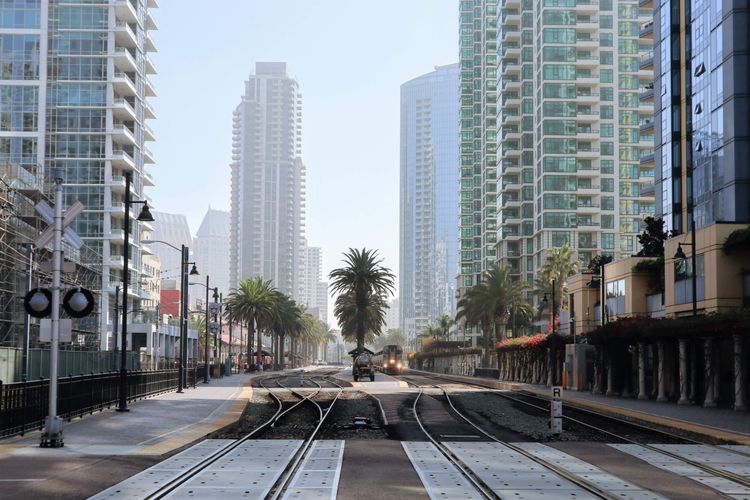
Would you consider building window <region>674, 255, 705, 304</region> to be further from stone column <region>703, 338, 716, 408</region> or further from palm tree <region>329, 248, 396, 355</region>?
palm tree <region>329, 248, 396, 355</region>

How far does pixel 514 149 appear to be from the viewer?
15000cm

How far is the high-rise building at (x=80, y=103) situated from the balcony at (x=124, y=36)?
0.37ft

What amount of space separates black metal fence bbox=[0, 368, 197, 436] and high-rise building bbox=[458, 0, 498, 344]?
433 feet

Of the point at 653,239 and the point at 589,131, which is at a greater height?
the point at 589,131

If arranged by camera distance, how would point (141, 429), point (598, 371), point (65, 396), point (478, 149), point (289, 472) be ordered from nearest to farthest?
1. point (289, 472)
2. point (141, 429)
3. point (65, 396)
4. point (598, 371)
5. point (478, 149)

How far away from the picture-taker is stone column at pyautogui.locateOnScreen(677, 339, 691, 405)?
Result: 44.9 meters

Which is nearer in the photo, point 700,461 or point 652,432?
point 700,461

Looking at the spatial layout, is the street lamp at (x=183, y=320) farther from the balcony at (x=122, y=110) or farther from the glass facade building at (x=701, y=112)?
the balcony at (x=122, y=110)

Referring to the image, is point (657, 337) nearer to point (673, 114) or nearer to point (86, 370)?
point (86, 370)

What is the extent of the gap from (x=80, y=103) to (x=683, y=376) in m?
81.9

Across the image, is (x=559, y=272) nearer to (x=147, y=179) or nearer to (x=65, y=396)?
(x=147, y=179)

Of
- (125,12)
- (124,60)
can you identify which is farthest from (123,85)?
(125,12)

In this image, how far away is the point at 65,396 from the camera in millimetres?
27422

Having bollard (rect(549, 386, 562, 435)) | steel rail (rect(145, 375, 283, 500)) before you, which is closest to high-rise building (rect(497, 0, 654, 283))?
bollard (rect(549, 386, 562, 435))
